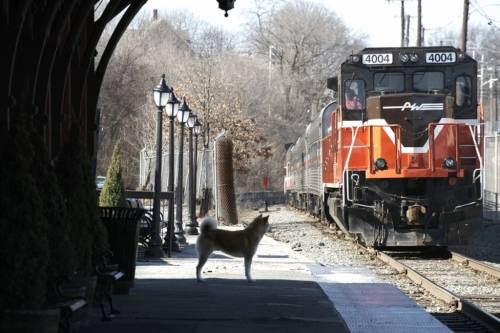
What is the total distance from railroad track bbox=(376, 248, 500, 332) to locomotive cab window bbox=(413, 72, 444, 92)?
369 cm

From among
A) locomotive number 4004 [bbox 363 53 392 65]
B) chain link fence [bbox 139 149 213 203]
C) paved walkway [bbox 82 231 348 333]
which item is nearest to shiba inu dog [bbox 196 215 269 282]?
Result: paved walkway [bbox 82 231 348 333]

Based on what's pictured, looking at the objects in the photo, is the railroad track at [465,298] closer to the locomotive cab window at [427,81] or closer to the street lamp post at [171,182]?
the locomotive cab window at [427,81]

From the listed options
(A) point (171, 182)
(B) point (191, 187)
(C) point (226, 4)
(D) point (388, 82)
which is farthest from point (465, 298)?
(B) point (191, 187)

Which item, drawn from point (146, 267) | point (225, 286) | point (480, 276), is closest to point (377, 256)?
point (480, 276)

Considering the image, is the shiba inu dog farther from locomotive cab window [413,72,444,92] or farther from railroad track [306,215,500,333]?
locomotive cab window [413,72,444,92]

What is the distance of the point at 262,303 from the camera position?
1145 centimetres

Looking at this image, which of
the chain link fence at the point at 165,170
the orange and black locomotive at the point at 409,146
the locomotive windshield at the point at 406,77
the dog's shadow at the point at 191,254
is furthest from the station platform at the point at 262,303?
the chain link fence at the point at 165,170

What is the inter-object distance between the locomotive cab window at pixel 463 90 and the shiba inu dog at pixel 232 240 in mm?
7264

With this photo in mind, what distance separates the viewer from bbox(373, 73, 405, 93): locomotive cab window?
20.2 m

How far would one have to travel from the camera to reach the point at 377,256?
20.1m

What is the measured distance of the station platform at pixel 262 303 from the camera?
377 inches

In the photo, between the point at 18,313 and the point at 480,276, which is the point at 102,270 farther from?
the point at 480,276

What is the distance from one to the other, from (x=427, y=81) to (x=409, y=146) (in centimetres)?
170

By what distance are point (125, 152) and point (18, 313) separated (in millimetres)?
52024
